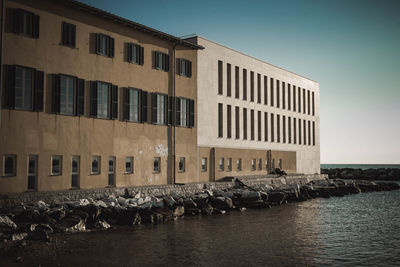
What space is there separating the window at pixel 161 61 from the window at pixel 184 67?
1.70 meters

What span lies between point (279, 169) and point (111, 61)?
2562 cm

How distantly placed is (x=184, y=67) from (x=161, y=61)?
3.01 meters

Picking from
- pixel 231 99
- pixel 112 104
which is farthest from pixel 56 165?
pixel 231 99

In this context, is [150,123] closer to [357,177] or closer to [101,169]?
[101,169]

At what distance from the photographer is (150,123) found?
2923 centimetres

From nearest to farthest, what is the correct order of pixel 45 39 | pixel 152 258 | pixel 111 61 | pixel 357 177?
pixel 152 258 → pixel 45 39 → pixel 111 61 → pixel 357 177

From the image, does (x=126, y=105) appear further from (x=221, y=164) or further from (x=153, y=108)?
(x=221, y=164)

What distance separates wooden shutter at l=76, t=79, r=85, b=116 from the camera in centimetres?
2409

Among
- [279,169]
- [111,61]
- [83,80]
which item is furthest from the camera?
[279,169]

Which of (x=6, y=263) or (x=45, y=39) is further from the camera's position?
(x=45, y=39)

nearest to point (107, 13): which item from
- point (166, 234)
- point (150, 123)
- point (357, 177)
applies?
point (150, 123)

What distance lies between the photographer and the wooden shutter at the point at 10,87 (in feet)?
67.4

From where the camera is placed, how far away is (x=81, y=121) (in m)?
24.4

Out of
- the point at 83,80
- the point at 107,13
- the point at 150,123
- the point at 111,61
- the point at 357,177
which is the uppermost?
the point at 107,13
